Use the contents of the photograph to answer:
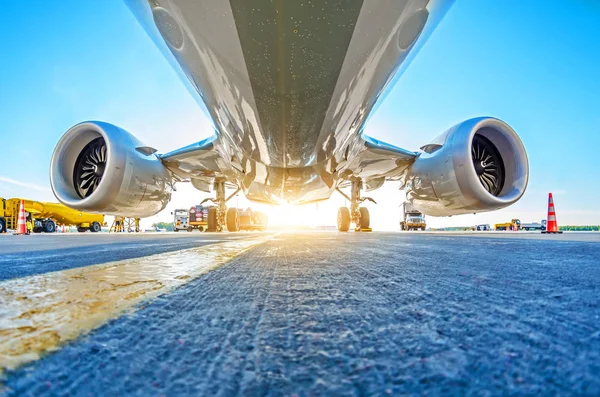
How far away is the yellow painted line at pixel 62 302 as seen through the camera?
1.32ft

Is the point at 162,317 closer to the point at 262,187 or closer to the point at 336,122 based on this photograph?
the point at 336,122

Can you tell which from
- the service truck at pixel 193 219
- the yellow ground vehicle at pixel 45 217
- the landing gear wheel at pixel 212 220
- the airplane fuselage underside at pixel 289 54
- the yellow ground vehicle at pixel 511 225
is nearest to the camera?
the airplane fuselage underside at pixel 289 54

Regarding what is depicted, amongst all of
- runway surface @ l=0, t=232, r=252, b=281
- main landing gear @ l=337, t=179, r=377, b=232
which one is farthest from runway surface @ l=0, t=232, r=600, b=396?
main landing gear @ l=337, t=179, r=377, b=232

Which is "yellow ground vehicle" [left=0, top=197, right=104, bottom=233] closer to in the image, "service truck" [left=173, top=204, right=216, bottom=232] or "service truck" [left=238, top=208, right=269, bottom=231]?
"service truck" [left=173, top=204, right=216, bottom=232]

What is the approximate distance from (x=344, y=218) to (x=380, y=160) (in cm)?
371

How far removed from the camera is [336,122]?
2850 millimetres

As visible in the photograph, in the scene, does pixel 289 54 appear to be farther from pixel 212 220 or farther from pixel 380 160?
pixel 212 220

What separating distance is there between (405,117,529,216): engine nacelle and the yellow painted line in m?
4.12

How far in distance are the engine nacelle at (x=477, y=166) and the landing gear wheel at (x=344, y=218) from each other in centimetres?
440

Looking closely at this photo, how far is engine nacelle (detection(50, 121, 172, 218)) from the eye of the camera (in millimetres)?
4434

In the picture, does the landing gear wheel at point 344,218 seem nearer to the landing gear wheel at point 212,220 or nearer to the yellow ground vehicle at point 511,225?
the landing gear wheel at point 212,220

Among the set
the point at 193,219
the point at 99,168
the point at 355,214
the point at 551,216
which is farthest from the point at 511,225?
the point at 99,168

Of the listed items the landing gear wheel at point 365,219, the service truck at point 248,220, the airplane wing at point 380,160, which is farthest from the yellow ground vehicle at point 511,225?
the airplane wing at point 380,160

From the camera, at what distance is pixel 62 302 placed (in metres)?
0.63
